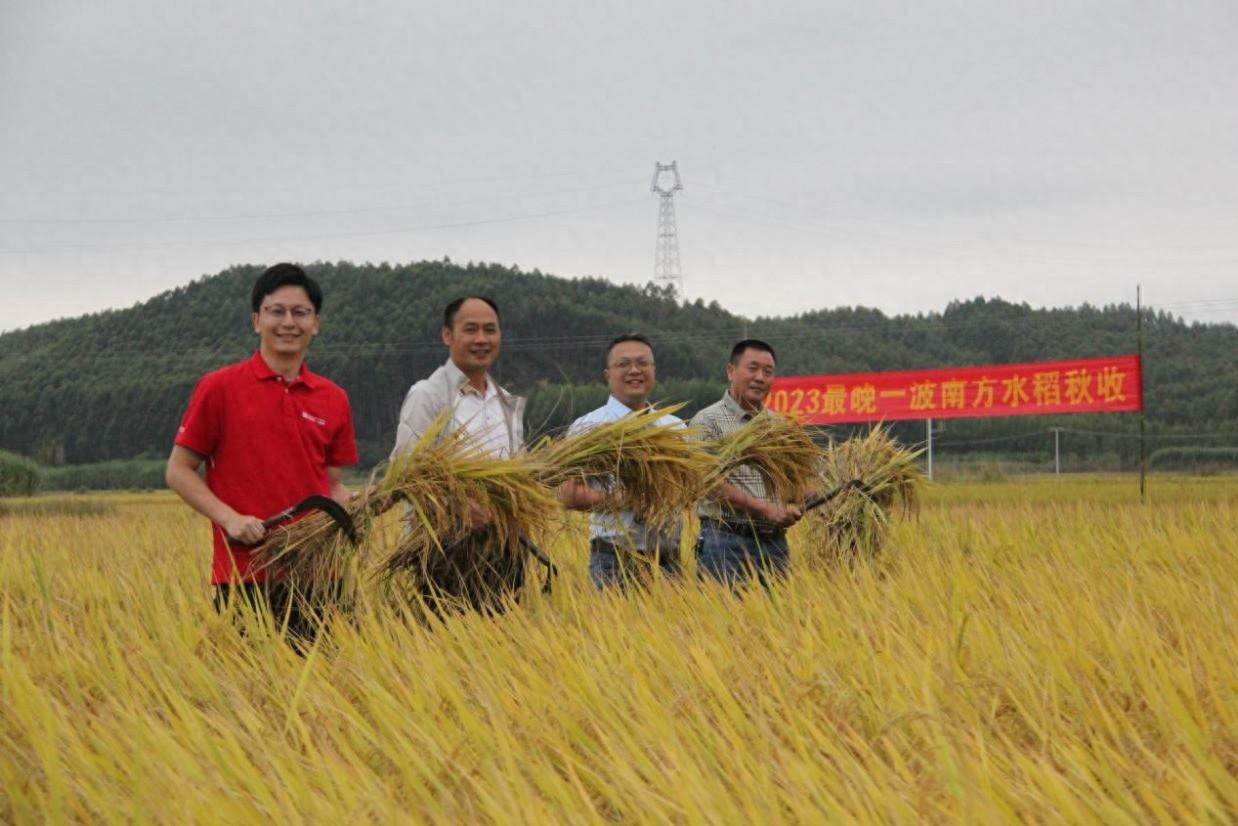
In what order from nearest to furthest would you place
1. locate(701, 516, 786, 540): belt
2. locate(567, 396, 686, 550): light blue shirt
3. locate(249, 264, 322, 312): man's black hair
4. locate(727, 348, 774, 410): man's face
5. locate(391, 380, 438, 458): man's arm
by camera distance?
locate(249, 264, 322, 312): man's black hair, locate(391, 380, 438, 458): man's arm, locate(567, 396, 686, 550): light blue shirt, locate(701, 516, 786, 540): belt, locate(727, 348, 774, 410): man's face

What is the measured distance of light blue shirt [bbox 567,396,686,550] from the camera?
4188 mm

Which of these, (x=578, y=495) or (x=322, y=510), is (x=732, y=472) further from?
(x=322, y=510)

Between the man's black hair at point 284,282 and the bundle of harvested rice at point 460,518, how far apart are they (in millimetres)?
487

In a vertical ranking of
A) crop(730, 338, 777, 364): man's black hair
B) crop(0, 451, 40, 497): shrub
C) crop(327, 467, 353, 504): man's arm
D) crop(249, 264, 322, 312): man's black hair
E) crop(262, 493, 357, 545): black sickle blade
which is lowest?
crop(0, 451, 40, 497): shrub

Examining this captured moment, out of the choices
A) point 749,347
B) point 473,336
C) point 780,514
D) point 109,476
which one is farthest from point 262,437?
point 109,476

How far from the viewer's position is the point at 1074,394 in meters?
19.8

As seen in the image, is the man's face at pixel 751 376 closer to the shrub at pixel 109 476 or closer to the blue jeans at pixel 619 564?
the blue jeans at pixel 619 564

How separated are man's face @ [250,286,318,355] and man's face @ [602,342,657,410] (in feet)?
3.90

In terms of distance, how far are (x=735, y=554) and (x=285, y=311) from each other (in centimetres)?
202

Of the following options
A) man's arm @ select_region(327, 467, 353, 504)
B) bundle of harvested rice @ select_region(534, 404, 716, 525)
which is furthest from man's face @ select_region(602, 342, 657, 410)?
man's arm @ select_region(327, 467, 353, 504)

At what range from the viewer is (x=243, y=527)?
3.29m

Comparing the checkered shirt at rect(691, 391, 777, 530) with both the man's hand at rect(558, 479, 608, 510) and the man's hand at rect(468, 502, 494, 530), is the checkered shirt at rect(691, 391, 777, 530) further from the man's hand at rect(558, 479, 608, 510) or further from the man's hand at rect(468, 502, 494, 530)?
the man's hand at rect(468, 502, 494, 530)

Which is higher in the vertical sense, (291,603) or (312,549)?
(312,549)

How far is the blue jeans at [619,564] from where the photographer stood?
14.0 feet
